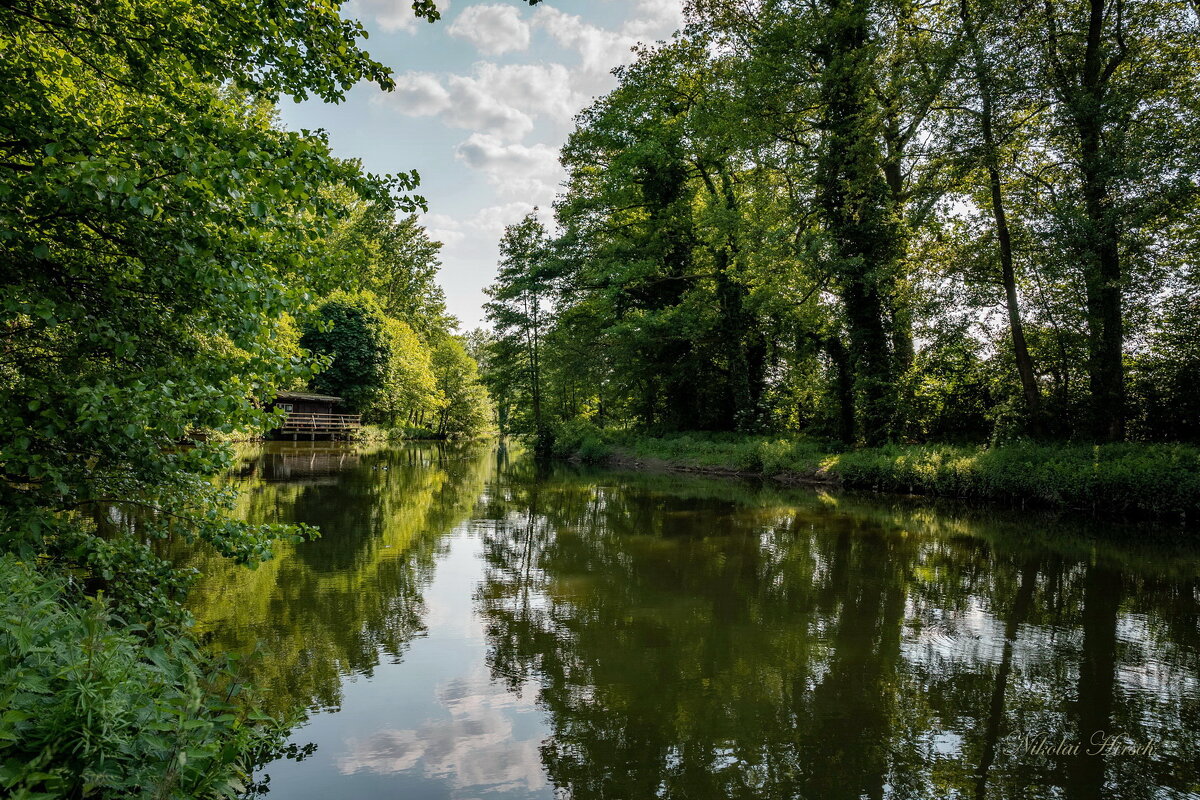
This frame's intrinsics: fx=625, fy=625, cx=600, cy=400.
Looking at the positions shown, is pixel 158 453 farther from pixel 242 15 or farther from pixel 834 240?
pixel 834 240

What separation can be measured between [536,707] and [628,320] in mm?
22659

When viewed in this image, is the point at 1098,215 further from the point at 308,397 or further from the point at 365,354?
the point at 365,354

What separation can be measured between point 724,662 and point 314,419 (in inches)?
1441

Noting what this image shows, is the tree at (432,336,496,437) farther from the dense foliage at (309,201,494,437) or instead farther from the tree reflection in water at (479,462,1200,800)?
the tree reflection in water at (479,462,1200,800)

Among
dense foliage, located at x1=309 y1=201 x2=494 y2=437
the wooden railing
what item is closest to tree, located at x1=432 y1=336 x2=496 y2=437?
dense foliage, located at x1=309 y1=201 x2=494 y2=437

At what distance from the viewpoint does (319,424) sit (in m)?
37.8

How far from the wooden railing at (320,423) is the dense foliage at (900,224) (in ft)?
55.8

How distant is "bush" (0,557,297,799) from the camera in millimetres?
2092

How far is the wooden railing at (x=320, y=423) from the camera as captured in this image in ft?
118

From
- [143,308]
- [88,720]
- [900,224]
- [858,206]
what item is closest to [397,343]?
[858,206]

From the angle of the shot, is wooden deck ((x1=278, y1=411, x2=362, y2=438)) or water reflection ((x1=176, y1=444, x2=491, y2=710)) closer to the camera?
water reflection ((x1=176, y1=444, x2=491, y2=710))

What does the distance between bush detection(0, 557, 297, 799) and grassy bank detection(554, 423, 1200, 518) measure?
1513cm

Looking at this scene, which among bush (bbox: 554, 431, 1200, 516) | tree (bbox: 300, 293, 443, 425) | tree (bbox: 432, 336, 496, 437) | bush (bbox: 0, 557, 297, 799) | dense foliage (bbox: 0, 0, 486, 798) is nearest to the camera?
bush (bbox: 0, 557, 297, 799)

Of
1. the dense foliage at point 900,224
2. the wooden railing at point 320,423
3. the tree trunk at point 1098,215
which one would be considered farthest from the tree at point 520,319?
the tree trunk at point 1098,215
